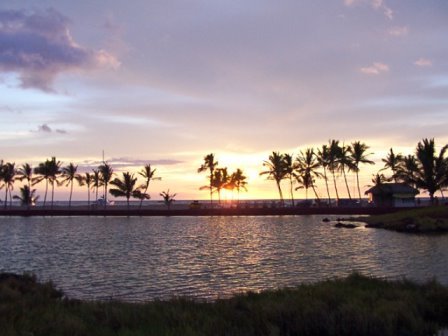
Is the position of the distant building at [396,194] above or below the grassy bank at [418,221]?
above

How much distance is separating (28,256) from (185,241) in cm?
1421

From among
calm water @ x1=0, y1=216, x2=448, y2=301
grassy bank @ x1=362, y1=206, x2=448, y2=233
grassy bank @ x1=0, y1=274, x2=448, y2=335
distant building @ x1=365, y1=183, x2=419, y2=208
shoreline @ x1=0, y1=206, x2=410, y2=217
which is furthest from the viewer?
shoreline @ x1=0, y1=206, x2=410, y2=217

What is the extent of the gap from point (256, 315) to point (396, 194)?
7478 cm

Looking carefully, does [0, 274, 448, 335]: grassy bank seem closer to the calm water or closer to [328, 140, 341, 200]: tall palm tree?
the calm water

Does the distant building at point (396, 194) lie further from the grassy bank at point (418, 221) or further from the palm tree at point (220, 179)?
the palm tree at point (220, 179)

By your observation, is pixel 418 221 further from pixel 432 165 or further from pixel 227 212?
pixel 227 212

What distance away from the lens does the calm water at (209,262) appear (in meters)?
21.4

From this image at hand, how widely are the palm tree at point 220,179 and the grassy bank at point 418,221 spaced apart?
51769 millimetres

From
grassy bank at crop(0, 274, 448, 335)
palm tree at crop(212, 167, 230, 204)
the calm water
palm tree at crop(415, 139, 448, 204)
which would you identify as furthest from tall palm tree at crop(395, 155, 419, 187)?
grassy bank at crop(0, 274, 448, 335)

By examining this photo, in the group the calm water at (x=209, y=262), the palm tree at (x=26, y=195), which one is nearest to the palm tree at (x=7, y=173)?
the palm tree at (x=26, y=195)

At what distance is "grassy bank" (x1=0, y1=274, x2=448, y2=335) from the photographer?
11023 mm

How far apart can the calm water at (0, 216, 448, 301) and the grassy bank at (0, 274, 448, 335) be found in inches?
206

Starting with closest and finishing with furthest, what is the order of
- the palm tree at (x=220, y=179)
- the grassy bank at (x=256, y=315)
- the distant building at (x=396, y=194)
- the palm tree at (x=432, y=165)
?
the grassy bank at (x=256, y=315) → the palm tree at (x=432, y=165) → the distant building at (x=396, y=194) → the palm tree at (x=220, y=179)

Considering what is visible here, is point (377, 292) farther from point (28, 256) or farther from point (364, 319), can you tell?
point (28, 256)
